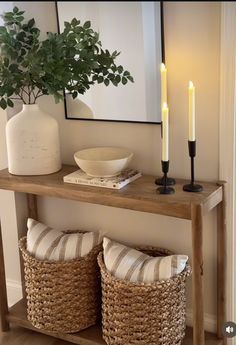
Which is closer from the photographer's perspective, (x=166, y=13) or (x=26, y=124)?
(x=166, y=13)

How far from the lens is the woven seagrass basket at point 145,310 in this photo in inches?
83.0

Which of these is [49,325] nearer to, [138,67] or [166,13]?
[138,67]

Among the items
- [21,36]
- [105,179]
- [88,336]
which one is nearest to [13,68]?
[21,36]

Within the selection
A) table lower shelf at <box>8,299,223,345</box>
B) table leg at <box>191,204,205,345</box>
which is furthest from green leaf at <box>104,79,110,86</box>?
table lower shelf at <box>8,299,223,345</box>

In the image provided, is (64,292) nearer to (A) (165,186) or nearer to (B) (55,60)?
(A) (165,186)

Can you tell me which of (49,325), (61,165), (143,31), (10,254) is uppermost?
(143,31)

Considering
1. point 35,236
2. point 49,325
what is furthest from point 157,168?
point 49,325

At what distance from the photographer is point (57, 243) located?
241 cm

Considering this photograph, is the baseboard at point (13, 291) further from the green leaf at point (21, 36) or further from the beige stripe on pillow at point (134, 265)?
the green leaf at point (21, 36)

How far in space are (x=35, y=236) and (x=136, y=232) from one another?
469 mm

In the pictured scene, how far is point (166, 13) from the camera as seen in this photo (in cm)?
213

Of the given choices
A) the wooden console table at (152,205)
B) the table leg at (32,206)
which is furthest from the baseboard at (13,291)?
the table leg at (32,206)

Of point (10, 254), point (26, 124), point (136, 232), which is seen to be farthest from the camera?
point (10, 254)

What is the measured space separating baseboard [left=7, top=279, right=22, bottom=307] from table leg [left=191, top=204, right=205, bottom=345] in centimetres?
113
